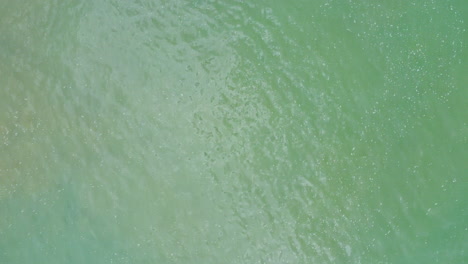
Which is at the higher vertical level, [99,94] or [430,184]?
[430,184]

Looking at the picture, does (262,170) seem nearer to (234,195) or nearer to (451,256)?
(234,195)

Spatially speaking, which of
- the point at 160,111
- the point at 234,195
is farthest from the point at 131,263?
the point at 160,111

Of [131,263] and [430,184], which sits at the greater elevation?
[430,184]

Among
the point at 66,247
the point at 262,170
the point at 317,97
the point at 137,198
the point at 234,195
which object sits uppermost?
the point at 317,97

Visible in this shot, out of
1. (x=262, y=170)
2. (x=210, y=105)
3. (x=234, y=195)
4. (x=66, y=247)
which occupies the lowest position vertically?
(x=66, y=247)

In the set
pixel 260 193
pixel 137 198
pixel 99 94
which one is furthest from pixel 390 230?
pixel 99 94

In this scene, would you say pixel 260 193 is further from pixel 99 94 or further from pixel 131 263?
pixel 99 94

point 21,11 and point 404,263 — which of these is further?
point 21,11
